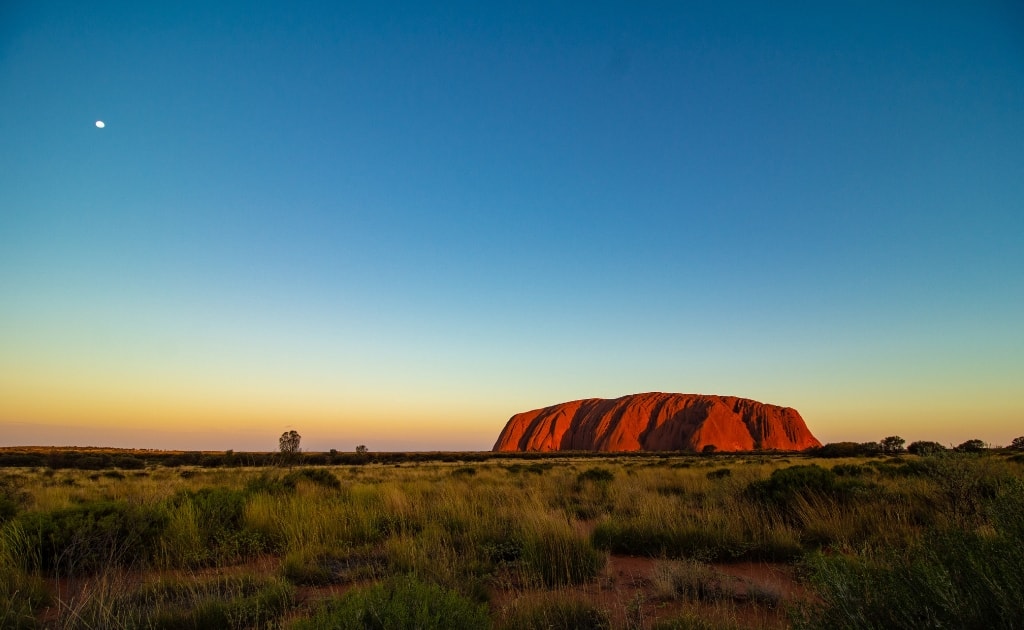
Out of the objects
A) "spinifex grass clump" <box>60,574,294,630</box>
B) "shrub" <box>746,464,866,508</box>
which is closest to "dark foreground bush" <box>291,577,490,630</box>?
"spinifex grass clump" <box>60,574,294,630</box>

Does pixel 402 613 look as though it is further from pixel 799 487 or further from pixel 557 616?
pixel 799 487

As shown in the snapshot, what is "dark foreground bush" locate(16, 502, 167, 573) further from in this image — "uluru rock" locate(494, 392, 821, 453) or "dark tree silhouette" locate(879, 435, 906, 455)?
"uluru rock" locate(494, 392, 821, 453)

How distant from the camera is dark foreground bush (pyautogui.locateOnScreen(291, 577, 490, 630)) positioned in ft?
9.74

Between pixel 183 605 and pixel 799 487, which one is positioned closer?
pixel 183 605

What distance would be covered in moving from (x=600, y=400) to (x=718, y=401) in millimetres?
25791

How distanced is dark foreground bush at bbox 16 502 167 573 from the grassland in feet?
0.12

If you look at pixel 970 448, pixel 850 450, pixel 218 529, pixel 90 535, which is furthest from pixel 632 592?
pixel 850 450

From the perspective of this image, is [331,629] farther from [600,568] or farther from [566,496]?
[566,496]

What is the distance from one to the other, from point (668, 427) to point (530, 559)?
307 ft

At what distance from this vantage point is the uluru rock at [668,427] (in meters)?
89.0

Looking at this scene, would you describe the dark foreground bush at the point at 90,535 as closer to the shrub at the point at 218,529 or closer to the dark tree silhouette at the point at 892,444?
the shrub at the point at 218,529

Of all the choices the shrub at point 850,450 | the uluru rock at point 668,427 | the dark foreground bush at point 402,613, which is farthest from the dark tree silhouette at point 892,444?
the dark foreground bush at point 402,613

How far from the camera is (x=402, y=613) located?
2.99 metres

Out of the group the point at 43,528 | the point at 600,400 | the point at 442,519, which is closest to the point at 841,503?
the point at 442,519
